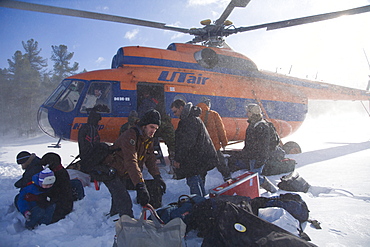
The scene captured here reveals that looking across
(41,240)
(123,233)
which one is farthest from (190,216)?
(41,240)

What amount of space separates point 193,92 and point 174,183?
2754 mm

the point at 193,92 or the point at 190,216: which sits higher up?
the point at 193,92

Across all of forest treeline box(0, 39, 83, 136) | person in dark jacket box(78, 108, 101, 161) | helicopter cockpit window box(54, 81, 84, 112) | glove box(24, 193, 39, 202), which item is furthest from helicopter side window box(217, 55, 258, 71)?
forest treeline box(0, 39, 83, 136)

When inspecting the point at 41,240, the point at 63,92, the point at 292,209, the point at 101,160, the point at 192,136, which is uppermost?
the point at 63,92

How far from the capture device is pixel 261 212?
2506mm

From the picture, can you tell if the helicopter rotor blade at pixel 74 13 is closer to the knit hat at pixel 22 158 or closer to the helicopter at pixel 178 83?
the helicopter at pixel 178 83

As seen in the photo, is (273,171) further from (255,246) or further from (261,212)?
(255,246)

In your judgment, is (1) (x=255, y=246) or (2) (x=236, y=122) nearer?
(1) (x=255, y=246)

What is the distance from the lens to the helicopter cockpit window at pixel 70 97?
16.9 ft

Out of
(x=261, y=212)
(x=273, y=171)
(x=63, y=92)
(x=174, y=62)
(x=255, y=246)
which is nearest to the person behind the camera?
(x=255, y=246)

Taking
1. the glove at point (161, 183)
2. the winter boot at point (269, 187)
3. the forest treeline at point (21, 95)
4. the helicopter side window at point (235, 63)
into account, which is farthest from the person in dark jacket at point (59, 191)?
the forest treeline at point (21, 95)

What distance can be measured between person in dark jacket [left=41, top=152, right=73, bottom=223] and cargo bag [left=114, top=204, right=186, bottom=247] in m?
1.73

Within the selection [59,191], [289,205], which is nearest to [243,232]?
[289,205]

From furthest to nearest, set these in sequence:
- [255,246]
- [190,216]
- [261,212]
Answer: [261,212], [190,216], [255,246]
